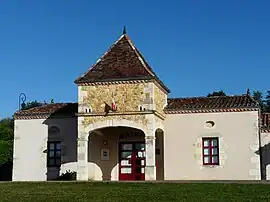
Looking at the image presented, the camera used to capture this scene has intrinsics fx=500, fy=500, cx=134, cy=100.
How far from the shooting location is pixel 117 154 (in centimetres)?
2748

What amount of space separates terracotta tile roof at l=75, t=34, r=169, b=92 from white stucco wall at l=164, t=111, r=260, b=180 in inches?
104

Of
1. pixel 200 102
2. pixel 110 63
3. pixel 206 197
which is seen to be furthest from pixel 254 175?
pixel 206 197

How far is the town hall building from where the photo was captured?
24547 mm

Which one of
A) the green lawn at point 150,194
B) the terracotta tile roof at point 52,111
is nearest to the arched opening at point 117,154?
the terracotta tile roof at point 52,111

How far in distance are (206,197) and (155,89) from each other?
1073 cm

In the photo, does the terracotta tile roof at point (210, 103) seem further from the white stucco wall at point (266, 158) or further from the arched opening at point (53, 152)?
the arched opening at point (53, 152)

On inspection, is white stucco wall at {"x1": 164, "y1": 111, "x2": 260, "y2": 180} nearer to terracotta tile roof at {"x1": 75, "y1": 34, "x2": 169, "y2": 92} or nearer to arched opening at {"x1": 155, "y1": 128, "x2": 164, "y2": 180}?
arched opening at {"x1": 155, "y1": 128, "x2": 164, "y2": 180}

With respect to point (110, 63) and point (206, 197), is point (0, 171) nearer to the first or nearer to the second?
point (110, 63)

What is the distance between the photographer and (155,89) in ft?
82.5

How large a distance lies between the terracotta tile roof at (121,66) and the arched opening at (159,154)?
8.64ft

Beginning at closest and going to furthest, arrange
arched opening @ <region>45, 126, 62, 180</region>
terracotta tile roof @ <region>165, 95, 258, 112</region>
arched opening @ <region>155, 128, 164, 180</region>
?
terracotta tile roof @ <region>165, 95, 258, 112</region>
arched opening @ <region>155, 128, 164, 180</region>
arched opening @ <region>45, 126, 62, 180</region>

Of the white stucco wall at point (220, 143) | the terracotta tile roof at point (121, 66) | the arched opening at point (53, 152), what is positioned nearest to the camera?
the terracotta tile roof at point (121, 66)

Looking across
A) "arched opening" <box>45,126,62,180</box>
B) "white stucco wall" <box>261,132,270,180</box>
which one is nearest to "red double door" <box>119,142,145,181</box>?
"arched opening" <box>45,126,62,180</box>

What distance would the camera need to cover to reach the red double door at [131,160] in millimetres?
27109
